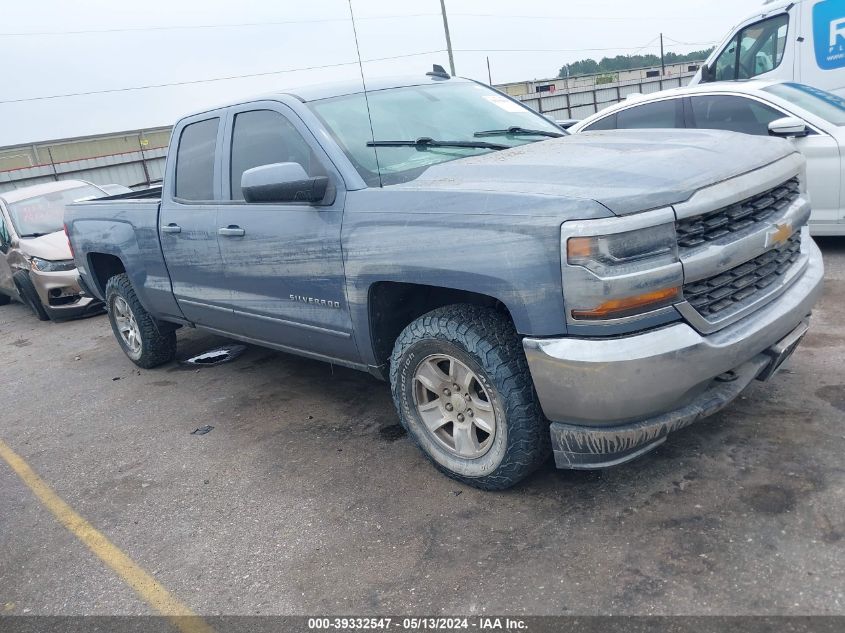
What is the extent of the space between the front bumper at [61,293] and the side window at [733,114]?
6.90 metres

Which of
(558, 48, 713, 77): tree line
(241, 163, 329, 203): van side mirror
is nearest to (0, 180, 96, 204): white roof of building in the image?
(241, 163, 329, 203): van side mirror

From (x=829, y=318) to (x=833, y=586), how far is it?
2.93 m

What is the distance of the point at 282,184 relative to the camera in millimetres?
3514

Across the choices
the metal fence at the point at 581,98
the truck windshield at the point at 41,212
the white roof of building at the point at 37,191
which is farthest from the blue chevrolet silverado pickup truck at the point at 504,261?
the metal fence at the point at 581,98

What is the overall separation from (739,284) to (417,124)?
6.22 ft

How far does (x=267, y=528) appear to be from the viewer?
3.37m

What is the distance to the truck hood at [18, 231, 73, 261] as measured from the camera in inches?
342

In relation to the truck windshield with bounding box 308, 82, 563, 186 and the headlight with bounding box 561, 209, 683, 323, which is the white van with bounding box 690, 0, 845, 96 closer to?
the truck windshield with bounding box 308, 82, 563, 186

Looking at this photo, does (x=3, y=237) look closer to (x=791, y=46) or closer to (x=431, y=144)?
(x=431, y=144)

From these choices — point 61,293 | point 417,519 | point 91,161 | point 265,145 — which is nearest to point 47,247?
point 61,293

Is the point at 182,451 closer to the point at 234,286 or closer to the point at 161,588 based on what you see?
the point at 234,286

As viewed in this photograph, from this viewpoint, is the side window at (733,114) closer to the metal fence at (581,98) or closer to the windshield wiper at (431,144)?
the windshield wiper at (431,144)

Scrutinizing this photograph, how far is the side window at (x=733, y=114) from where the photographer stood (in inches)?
249

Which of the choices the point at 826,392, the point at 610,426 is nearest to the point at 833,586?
the point at 610,426
